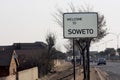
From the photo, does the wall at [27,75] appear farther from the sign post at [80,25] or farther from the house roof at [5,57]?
the sign post at [80,25]

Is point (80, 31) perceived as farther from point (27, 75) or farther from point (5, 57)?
point (5, 57)

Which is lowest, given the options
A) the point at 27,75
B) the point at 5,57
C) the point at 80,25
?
the point at 27,75

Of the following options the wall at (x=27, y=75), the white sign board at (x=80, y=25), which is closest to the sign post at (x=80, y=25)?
the white sign board at (x=80, y=25)

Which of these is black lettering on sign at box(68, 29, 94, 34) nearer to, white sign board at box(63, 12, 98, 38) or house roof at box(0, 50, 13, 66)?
white sign board at box(63, 12, 98, 38)

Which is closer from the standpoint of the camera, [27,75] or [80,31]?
[80,31]

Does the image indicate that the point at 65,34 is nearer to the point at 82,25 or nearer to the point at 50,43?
the point at 82,25

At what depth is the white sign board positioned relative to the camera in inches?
413

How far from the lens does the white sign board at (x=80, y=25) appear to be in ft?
34.4

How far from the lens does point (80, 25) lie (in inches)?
414

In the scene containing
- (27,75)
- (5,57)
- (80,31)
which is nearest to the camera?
(80,31)

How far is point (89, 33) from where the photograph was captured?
10531 mm

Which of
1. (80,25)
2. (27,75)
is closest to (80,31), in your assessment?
(80,25)

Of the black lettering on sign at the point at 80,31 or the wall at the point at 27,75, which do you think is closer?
the black lettering on sign at the point at 80,31

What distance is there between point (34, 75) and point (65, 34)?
3852 centimetres
